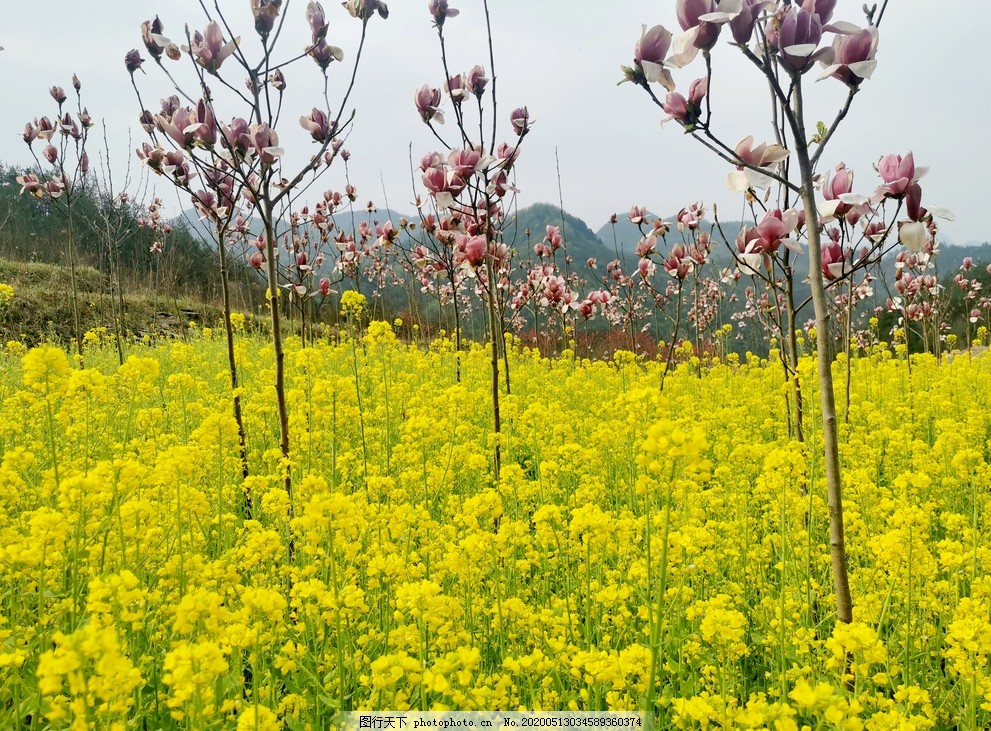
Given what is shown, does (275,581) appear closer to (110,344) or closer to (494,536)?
(494,536)

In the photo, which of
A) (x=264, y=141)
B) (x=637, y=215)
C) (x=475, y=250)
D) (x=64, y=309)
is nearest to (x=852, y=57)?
(x=475, y=250)

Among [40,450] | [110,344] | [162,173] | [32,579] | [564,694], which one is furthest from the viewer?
[110,344]

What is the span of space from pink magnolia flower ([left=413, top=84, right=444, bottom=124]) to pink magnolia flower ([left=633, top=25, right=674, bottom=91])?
1.75m

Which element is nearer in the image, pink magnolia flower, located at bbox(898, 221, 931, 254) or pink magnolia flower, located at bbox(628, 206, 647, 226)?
pink magnolia flower, located at bbox(898, 221, 931, 254)

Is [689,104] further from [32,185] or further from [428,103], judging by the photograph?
[32,185]

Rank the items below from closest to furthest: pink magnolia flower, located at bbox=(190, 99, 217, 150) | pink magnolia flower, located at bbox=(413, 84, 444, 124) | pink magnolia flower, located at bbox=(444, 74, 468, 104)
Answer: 1. pink magnolia flower, located at bbox=(190, 99, 217, 150)
2. pink magnolia flower, located at bbox=(413, 84, 444, 124)
3. pink magnolia flower, located at bbox=(444, 74, 468, 104)

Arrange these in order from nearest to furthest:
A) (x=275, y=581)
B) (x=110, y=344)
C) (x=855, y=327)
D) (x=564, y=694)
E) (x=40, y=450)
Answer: (x=564, y=694)
(x=275, y=581)
(x=40, y=450)
(x=110, y=344)
(x=855, y=327)

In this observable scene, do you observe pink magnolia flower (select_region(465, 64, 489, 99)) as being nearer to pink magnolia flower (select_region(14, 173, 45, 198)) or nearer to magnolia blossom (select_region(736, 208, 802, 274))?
magnolia blossom (select_region(736, 208, 802, 274))

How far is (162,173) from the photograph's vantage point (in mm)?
3014

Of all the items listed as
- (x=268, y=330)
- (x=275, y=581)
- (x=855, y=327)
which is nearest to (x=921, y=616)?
(x=275, y=581)

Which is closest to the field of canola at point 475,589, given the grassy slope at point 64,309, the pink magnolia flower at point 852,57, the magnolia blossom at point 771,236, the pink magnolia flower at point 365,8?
the magnolia blossom at point 771,236

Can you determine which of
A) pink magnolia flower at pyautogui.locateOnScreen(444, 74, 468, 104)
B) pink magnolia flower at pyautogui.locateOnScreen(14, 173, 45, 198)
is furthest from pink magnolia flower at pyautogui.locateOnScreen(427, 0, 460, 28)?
pink magnolia flower at pyautogui.locateOnScreen(14, 173, 45, 198)

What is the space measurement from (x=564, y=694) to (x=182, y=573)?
1.38 meters

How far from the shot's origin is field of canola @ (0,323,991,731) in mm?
1482
